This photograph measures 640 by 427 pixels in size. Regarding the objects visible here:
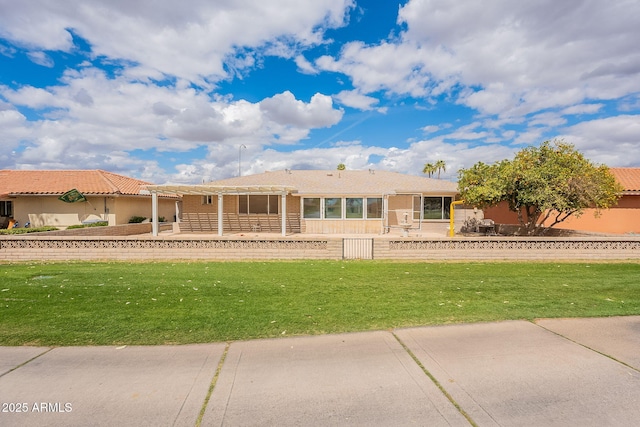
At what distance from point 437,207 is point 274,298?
16505mm

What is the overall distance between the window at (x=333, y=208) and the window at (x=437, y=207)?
5519 mm

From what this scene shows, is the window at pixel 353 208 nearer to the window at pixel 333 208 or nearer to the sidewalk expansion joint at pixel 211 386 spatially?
the window at pixel 333 208

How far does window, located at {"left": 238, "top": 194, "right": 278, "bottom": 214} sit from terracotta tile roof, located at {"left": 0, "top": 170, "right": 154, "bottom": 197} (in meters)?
7.57

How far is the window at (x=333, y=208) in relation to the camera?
66.3 ft

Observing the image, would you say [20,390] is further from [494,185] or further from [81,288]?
[494,185]

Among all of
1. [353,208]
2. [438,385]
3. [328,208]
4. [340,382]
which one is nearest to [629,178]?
[353,208]

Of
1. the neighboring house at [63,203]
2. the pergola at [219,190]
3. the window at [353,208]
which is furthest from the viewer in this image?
the neighboring house at [63,203]

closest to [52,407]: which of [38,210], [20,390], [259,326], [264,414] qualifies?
[20,390]

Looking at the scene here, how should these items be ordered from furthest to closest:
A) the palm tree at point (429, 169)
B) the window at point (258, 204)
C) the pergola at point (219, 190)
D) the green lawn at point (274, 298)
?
1. the palm tree at point (429, 169)
2. the window at point (258, 204)
3. the pergola at point (219, 190)
4. the green lawn at point (274, 298)

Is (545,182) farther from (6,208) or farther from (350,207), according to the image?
(6,208)

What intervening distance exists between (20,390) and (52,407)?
0.58 metres

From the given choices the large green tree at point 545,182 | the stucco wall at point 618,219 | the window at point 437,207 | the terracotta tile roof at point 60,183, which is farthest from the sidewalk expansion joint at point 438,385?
the terracotta tile roof at point 60,183

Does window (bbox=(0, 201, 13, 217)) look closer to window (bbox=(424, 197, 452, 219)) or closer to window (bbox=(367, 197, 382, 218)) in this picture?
window (bbox=(367, 197, 382, 218))

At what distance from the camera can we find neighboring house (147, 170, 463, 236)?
20.0m
